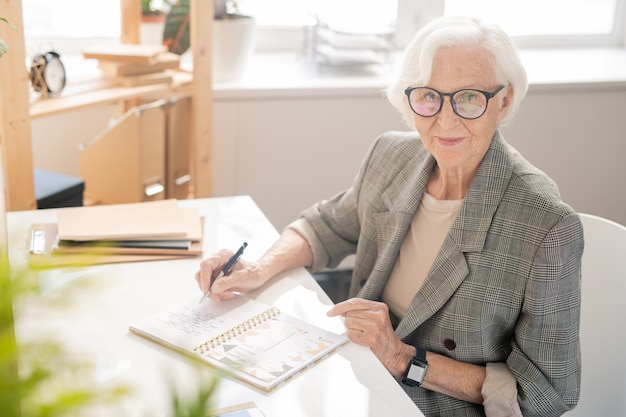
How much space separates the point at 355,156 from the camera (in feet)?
9.69

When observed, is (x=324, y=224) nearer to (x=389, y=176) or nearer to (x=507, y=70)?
(x=389, y=176)

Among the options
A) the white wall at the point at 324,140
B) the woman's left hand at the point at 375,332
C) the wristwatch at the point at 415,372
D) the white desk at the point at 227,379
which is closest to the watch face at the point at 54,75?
the white wall at the point at 324,140

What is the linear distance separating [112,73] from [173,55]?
210mm

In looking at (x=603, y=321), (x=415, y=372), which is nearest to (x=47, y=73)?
(x=415, y=372)

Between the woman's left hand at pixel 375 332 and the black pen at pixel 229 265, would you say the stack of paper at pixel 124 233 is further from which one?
the woman's left hand at pixel 375 332

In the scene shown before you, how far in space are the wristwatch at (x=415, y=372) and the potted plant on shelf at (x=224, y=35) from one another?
1.59 metres

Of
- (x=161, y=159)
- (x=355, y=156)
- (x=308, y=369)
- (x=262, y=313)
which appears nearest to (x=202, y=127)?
(x=161, y=159)

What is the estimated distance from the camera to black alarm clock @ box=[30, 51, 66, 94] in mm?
2174

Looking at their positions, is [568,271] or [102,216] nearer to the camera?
[568,271]

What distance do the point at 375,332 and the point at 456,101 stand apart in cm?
46

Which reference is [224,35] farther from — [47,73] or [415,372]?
[415,372]

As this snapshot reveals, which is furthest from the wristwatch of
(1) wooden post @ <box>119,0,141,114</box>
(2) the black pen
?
(1) wooden post @ <box>119,0,141,114</box>

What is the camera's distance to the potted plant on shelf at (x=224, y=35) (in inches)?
105

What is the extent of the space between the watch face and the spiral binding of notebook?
1.12 m
